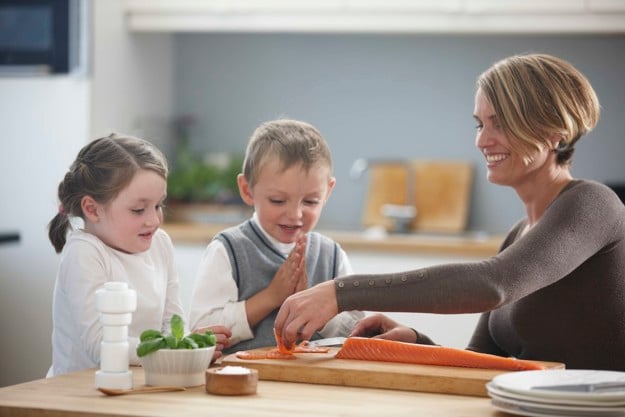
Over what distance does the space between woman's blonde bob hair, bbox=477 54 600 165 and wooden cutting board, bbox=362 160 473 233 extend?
2.29 m

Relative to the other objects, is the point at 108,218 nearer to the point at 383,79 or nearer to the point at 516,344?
the point at 516,344

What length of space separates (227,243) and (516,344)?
0.61m

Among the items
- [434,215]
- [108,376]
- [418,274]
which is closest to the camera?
[108,376]

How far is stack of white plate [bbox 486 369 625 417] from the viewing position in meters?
1.39

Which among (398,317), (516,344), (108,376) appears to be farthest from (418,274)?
(398,317)

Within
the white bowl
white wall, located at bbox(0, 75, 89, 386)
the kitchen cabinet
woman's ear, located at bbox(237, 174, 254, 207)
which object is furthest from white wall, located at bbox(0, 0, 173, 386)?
the white bowl

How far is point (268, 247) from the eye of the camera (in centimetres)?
213

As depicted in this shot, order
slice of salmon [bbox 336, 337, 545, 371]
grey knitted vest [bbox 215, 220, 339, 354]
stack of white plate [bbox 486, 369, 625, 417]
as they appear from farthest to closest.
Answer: grey knitted vest [bbox 215, 220, 339, 354]
slice of salmon [bbox 336, 337, 545, 371]
stack of white plate [bbox 486, 369, 625, 417]

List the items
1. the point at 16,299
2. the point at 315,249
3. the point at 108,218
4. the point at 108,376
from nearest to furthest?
1. the point at 108,376
2. the point at 108,218
3. the point at 315,249
4. the point at 16,299

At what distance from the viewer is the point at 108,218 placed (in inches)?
78.1

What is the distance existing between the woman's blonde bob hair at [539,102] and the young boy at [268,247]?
1.28 feet

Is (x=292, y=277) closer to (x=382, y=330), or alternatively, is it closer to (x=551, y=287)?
(x=382, y=330)

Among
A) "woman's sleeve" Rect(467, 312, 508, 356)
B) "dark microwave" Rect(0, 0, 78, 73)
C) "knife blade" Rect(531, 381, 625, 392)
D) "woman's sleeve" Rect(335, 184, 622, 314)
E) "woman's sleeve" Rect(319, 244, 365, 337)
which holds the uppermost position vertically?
"dark microwave" Rect(0, 0, 78, 73)

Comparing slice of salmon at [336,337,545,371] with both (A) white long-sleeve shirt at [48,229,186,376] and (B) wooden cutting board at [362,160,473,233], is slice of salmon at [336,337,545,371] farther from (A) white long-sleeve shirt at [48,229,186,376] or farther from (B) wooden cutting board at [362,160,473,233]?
(B) wooden cutting board at [362,160,473,233]
